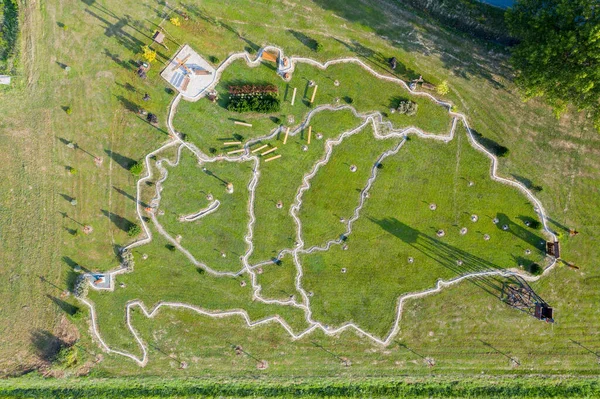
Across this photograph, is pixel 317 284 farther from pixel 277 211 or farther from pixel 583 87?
pixel 583 87

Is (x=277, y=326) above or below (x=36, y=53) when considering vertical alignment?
below

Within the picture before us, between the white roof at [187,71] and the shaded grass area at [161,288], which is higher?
the white roof at [187,71]

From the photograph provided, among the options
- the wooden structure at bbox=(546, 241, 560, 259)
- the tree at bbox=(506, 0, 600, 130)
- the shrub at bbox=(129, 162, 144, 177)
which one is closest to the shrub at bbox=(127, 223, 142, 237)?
the shrub at bbox=(129, 162, 144, 177)

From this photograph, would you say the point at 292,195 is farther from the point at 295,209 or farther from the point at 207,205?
the point at 207,205

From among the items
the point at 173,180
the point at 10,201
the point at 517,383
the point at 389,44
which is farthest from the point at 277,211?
the point at 517,383

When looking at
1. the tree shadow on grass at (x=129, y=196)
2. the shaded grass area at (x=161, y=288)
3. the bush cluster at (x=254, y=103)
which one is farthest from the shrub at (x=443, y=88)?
the tree shadow on grass at (x=129, y=196)

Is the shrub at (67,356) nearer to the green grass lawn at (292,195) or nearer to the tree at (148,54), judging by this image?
the green grass lawn at (292,195)
